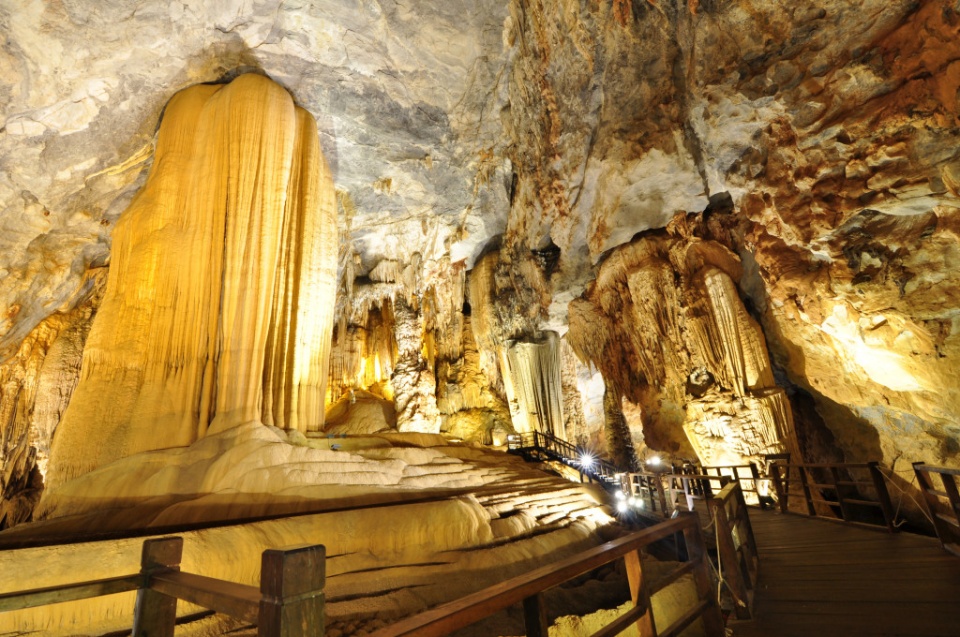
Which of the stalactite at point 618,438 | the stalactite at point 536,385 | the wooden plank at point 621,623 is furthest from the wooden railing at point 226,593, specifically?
the stalactite at point 618,438

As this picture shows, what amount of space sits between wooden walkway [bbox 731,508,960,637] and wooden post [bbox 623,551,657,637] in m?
0.99

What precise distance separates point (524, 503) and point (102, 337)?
6567mm

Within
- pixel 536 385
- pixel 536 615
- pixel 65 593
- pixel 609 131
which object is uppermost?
pixel 609 131

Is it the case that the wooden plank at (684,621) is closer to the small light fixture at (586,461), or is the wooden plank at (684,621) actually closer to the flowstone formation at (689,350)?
the flowstone formation at (689,350)

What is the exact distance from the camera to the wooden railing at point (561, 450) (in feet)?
39.5

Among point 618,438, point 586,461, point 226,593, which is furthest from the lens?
point 618,438

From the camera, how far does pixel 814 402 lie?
11234mm

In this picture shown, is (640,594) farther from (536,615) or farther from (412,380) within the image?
(412,380)

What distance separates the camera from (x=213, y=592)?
1.36m

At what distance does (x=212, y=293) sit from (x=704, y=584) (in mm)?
7461

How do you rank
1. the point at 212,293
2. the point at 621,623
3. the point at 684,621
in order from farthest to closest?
1. the point at 212,293
2. the point at 684,621
3. the point at 621,623

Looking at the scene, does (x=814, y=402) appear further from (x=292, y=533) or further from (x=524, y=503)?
(x=292, y=533)

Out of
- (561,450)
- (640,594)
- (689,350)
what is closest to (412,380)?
(561,450)

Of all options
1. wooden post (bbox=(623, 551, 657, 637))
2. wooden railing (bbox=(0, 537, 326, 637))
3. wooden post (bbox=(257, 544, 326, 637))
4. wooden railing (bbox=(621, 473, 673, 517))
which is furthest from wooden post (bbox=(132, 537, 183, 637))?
wooden railing (bbox=(621, 473, 673, 517))
